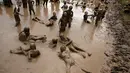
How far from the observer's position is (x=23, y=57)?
24.0 ft

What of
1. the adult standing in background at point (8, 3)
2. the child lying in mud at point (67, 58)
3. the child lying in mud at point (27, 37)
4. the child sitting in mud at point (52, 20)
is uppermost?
the adult standing in background at point (8, 3)

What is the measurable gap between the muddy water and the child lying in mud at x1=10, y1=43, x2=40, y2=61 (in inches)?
6.9

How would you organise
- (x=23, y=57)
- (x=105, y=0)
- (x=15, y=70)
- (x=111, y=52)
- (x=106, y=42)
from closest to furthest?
(x=15, y=70) < (x=23, y=57) < (x=111, y=52) < (x=106, y=42) < (x=105, y=0)

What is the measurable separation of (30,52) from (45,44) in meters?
1.24

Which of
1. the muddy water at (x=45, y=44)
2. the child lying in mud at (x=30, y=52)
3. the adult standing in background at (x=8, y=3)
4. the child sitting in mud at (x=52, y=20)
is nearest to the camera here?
the muddy water at (x=45, y=44)

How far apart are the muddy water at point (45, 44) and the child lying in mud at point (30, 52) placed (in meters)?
0.18

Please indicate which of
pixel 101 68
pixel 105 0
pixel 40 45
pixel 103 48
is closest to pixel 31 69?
pixel 40 45

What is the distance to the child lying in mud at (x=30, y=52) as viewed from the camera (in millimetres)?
7279

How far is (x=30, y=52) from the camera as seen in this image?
7309 mm

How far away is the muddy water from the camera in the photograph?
22.6ft

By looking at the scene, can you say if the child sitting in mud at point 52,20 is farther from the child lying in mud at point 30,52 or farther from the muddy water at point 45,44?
the child lying in mud at point 30,52

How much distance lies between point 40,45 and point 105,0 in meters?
10.8

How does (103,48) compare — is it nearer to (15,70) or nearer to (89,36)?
(89,36)

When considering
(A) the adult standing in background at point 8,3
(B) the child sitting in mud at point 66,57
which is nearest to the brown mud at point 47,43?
(B) the child sitting in mud at point 66,57
